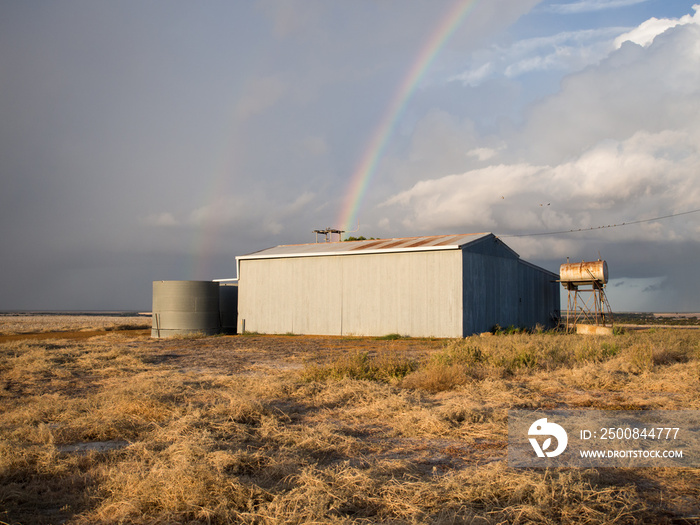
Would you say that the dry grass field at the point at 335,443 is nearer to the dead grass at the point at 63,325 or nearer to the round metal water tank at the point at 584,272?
the round metal water tank at the point at 584,272

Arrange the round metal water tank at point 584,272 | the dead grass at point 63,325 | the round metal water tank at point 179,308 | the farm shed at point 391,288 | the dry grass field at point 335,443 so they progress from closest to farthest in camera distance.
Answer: the dry grass field at point 335,443 < the farm shed at point 391,288 < the round metal water tank at point 584,272 < the round metal water tank at point 179,308 < the dead grass at point 63,325

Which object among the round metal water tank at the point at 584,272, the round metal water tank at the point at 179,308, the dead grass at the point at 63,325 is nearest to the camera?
the round metal water tank at the point at 584,272

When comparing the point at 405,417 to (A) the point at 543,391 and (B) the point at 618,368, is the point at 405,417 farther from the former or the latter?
(B) the point at 618,368

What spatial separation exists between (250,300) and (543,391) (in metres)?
19.9

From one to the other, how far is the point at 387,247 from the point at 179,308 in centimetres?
1089

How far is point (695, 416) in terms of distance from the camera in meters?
7.04

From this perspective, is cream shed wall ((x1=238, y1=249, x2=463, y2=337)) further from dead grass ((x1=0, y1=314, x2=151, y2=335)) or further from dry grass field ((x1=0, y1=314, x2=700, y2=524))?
dead grass ((x1=0, y1=314, x2=151, y2=335))

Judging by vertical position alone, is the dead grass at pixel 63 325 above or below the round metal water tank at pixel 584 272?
below

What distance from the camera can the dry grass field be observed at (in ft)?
13.6

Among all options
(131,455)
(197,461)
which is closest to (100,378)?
(131,455)

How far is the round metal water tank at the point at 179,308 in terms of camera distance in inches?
1017

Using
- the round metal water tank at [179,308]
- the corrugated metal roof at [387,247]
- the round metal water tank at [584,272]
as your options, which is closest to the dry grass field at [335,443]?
the corrugated metal roof at [387,247]

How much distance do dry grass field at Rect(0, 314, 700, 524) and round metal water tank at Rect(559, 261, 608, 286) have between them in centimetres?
1379

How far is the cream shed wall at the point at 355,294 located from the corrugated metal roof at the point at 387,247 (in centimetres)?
25
